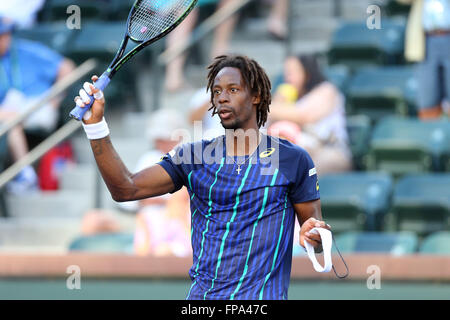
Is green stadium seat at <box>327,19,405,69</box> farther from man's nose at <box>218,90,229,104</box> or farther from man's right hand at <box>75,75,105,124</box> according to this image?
man's right hand at <box>75,75,105,124</box>

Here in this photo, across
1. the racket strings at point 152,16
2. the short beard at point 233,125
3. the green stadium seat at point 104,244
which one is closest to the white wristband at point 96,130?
the short beard at point 233,125

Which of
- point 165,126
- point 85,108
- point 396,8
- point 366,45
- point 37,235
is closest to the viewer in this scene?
point 85,108

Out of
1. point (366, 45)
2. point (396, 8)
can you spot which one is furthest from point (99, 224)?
point (396, 8)

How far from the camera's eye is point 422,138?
694 centimetres

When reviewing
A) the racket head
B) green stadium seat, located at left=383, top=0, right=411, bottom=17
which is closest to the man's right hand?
the racket head

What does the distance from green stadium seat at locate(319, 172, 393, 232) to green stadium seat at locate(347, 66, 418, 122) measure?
3.93 feet

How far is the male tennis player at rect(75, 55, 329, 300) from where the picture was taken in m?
3.14

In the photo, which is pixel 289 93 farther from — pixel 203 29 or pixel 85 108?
pixel 85 108

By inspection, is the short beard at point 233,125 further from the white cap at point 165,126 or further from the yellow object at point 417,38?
the yellow object at point 417,38

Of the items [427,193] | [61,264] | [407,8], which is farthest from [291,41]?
[61,264]

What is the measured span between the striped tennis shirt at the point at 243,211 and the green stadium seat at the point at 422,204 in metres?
3.19

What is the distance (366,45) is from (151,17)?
4783 mm

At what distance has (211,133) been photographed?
21.8 feet

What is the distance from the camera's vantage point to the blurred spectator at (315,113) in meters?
6.75
